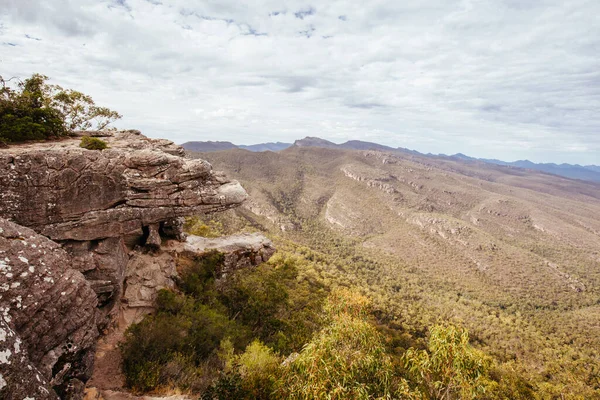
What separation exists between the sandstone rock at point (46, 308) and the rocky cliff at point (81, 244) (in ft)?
0.09

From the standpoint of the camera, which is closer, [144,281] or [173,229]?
[144,281]

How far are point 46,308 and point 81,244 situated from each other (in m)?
8.84

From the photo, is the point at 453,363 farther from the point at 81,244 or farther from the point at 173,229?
the point at 173,229

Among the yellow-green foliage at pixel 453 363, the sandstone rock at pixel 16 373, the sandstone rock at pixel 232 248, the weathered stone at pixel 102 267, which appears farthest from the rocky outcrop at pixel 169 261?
the yellow-green foliage at pixel 453 363

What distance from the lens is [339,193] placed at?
19225 centimetres

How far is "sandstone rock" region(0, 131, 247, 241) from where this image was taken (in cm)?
1252

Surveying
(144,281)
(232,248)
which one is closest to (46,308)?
(144,281)

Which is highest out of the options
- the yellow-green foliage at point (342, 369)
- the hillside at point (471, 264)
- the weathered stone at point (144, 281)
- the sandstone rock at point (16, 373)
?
the sandstone rock at point (16, 373)

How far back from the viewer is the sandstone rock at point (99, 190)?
493 inches

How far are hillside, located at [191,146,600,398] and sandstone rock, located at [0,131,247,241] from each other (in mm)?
45467

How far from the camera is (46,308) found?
754cm

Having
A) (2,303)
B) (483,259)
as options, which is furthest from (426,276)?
(2,303)

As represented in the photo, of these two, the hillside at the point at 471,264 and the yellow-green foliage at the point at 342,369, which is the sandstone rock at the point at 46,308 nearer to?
the yellow-green foliage at the point at 342,369

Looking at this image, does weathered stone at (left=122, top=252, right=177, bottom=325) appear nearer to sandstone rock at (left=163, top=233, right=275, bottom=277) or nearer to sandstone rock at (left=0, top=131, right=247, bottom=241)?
sandstone rock at (left=163, top=233, right=275, bottom=277)
